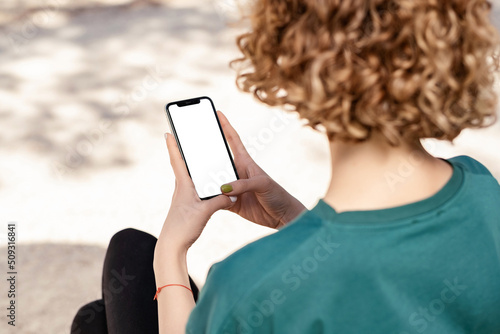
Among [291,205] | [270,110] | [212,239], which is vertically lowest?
[212,239]

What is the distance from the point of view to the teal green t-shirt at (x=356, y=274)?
0.67 meters

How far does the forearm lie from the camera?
95cm

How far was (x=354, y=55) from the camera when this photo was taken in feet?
2.22

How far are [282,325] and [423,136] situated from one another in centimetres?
30

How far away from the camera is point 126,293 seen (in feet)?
3.80

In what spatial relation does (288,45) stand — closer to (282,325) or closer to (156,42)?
(282,325)

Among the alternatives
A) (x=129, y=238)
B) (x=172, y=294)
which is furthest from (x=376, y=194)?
(x=129, y=238)

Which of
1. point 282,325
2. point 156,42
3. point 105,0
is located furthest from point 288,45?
point 105,0
